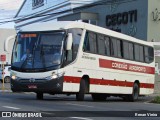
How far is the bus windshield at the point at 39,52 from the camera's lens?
2145 centimetres

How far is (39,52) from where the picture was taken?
2161 cm

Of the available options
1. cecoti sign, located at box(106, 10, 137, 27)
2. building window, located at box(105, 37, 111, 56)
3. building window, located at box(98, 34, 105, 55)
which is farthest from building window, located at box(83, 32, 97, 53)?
cecoti sign, located at box(106, 10, 137, 27)

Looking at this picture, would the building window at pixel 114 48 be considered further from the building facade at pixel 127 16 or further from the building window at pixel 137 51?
the building facade at pixel 127 16

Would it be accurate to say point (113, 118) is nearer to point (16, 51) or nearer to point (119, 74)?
point (16, 51)

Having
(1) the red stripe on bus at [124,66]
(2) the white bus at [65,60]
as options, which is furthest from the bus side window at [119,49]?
(1) the red stripe on bus at [124,66]

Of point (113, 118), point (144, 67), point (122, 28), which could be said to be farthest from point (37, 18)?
point (113, 118)

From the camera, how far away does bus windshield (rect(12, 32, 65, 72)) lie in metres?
21.5

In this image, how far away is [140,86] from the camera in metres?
28.3

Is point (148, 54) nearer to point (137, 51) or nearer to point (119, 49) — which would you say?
point (137, 51)

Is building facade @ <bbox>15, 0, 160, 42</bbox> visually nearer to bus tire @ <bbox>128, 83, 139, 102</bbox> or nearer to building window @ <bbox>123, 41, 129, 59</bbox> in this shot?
bus tire @ <bbox>128, 83, 139, 102</bbox>

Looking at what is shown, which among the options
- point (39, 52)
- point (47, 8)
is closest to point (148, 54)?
point (39, 52)

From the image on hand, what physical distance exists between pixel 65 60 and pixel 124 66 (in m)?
5.40

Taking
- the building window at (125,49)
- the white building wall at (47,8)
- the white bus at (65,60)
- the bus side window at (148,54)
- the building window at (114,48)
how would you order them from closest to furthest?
the white bus at (65,60) < the building window at (114,48) < the building window at (125,49) < the bus side window at (148,54) < the white building wall at (47,8)

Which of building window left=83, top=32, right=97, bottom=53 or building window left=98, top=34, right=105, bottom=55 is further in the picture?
building window left=98, top=34, right=105, bottom=55
